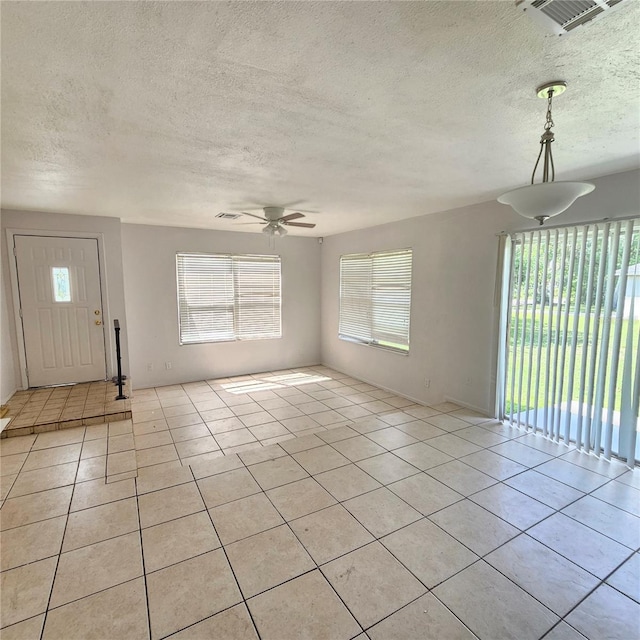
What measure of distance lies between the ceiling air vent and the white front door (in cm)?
505

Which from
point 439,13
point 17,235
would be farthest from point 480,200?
point 17,235

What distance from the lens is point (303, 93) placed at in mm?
1623

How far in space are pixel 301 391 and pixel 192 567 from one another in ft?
11.5

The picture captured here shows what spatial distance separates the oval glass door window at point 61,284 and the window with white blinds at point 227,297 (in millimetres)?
1503

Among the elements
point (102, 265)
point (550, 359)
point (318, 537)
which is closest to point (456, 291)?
point (550, 359)

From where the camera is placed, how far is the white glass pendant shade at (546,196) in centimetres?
147

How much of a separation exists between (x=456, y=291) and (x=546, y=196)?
2765 millimetres

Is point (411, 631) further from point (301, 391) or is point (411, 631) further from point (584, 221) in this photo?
point (301, 391)

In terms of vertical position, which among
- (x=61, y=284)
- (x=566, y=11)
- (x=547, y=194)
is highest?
(x=566, y=11)

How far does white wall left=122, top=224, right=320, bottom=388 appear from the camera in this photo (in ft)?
17.3

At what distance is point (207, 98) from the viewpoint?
1.66 m

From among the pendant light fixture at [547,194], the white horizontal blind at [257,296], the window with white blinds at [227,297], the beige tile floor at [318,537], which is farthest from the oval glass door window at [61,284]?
the pendant light fixture at [547,194]

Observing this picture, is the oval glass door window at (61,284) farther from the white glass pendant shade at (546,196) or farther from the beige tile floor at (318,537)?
the white glass pendant shade at (546,196)

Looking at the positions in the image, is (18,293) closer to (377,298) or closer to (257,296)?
(257,296)
